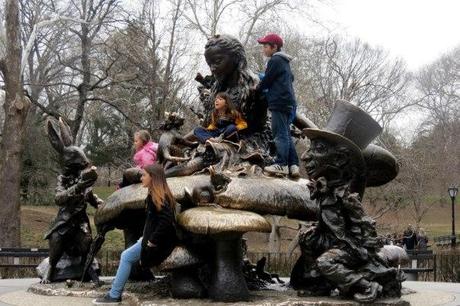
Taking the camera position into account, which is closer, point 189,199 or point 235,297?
point 235,297

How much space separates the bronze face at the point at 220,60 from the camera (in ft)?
26.1

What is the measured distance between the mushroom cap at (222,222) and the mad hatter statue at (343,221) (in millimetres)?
699

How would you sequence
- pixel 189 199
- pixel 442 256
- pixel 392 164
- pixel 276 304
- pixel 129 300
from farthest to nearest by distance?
pixel 442 256 → pixel 392 164 → pixel 189 199 → pixel 129 300 → pixel 276 304

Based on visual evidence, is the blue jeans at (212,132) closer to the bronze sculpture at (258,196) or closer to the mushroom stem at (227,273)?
the bronze sculpture at (258,196)

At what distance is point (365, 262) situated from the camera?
6.52 metres

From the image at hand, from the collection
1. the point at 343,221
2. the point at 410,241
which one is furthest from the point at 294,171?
the point at 410,241

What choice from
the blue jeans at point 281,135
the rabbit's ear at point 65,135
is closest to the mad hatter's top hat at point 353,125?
the blue jeans at point 281,135

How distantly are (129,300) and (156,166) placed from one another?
132 centimetres

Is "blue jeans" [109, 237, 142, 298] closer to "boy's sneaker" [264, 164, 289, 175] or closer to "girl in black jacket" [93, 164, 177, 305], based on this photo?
"girl in black jacket" [93, 164, 177, 305]

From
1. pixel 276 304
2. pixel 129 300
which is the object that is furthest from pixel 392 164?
pixel 129 300

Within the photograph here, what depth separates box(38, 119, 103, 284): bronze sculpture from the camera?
27.0ft

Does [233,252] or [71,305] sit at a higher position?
[233,252]

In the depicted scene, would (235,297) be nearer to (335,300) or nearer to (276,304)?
(276,304)

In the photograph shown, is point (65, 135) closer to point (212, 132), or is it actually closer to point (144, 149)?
point (144, 149)
